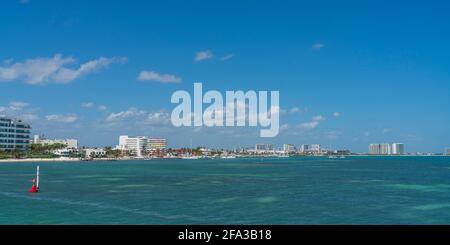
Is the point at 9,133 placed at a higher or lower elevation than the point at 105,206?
higher

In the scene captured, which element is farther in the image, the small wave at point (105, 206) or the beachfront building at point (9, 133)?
the beachfront building at point (9, 133)

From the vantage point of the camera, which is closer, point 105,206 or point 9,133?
point 105,206

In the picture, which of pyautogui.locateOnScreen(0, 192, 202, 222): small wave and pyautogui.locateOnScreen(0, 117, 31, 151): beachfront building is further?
pyautogui.locateOnScreen(0, 117, 31, 151): beachfront building

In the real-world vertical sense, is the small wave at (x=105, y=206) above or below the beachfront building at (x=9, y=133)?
below

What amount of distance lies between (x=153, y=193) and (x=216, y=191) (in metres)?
7.72

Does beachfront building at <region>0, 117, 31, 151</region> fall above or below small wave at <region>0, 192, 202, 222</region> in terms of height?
above

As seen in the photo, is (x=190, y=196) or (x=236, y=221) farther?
(x=190, y=196)
